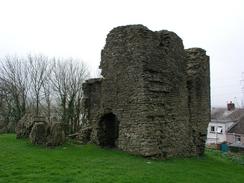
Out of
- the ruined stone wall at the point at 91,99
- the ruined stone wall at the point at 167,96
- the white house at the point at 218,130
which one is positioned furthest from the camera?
the white house at the point at 218,130

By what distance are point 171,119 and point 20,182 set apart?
877 cm

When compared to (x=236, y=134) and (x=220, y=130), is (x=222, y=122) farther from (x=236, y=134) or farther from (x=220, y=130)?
(x=236, y=134)

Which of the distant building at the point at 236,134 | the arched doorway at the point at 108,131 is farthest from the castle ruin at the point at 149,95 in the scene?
the distant building at the point at 236,134

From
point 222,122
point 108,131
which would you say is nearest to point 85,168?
point 108,131

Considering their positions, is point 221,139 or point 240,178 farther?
point 221,139

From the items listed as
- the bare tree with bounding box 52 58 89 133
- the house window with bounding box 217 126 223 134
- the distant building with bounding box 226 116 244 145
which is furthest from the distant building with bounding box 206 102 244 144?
the bare tree with bounding box 52 58 89 133

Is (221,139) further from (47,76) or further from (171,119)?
(171,119)

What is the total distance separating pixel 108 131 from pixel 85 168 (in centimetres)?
654

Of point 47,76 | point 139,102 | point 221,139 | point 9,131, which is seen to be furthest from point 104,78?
point 221,139

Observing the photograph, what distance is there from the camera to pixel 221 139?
155 ft

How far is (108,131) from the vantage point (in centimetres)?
1712

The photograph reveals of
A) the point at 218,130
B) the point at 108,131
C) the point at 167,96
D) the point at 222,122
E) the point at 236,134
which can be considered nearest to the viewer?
the point at 167,96

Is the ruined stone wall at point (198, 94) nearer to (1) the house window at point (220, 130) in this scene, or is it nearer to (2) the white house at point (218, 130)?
(2) the white house at point (218, 130)

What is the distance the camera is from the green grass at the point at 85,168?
9.35m
